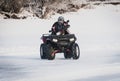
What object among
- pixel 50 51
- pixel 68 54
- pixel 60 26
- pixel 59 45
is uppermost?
pixel 60 26

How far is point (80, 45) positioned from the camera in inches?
1017

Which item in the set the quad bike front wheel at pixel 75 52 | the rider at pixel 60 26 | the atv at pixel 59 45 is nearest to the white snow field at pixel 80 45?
the quad bike front wheel at pixel 75 52

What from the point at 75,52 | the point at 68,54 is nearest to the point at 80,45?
the point at 68,54

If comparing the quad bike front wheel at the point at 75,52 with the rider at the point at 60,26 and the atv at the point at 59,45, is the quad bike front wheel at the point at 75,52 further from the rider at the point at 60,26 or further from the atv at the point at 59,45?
the rider at the point at 60,26

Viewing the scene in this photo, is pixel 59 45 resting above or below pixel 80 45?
above

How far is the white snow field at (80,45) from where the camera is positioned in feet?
39.2

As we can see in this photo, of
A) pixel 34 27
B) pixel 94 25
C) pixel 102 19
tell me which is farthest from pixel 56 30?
pixel 102 19

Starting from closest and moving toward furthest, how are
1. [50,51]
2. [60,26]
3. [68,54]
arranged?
1. [50,51]
2. [60,26]
3. [68,54]

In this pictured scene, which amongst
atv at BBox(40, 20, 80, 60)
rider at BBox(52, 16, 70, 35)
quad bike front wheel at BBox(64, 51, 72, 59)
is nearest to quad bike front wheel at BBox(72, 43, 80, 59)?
atv at BBox(40, 20, 80, 60)

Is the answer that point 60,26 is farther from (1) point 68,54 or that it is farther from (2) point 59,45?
(1) point 68,54

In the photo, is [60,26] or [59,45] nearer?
[59,45]

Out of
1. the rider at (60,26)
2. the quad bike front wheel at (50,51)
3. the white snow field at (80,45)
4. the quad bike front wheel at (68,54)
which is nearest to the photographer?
the white snow field at (80,45)

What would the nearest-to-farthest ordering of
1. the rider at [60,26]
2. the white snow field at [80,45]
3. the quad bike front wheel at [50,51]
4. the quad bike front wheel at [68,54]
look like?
the white snow field at [80,45] → the quad bike front wheel at [50,51] → the rider at [60,26] → the quad bike front wheel at [68,54]

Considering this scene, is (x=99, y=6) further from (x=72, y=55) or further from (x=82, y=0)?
(x=72, y=55)
